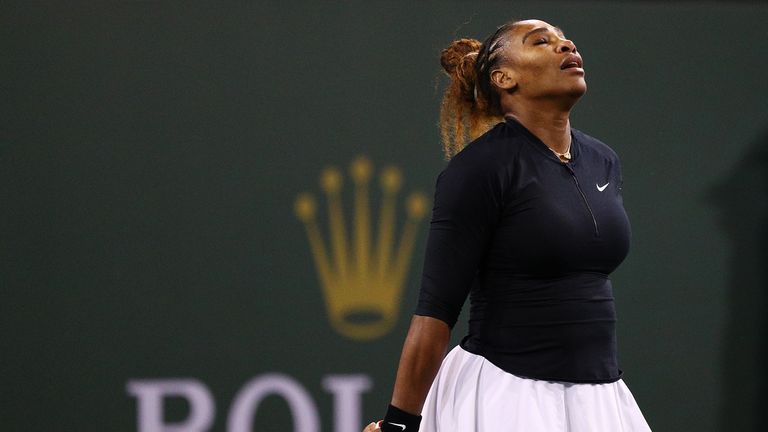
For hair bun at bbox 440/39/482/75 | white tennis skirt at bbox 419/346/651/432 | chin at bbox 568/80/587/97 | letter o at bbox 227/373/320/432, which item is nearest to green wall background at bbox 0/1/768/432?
letter o at bbox 227/373/320/432

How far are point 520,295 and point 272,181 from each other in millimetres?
1343

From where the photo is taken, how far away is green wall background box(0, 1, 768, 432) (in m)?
2.72

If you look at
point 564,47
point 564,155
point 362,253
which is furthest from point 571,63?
point 362,253

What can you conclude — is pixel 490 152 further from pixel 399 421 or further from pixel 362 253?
pixel 362 253

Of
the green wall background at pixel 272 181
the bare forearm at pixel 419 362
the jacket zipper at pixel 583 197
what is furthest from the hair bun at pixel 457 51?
the green wall background at pixel 272 181

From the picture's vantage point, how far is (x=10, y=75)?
2.71 metres

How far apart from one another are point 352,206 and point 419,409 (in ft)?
4.37

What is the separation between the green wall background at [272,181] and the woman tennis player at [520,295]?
1.22 metres

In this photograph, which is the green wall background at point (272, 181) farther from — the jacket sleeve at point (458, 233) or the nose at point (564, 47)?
the jacket sleeve at point (458, 233)

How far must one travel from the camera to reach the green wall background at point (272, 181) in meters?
2.72

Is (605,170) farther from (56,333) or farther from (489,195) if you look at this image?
(56,333)

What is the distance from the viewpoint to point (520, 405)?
5.17 ft

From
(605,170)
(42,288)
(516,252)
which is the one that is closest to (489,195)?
(516,252)

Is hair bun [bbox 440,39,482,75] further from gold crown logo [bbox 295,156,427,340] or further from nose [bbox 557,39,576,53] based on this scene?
gold crown logo [bbox 295,156,427,340]
